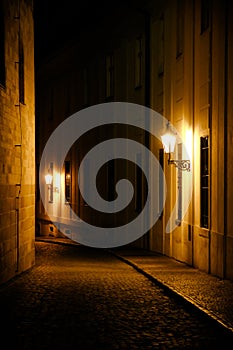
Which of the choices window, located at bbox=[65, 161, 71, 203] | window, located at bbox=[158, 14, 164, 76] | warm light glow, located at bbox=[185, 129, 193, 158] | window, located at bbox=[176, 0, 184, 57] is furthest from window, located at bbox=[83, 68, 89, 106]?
warm light glow, located at bbox=[185, 129, 193, 158]

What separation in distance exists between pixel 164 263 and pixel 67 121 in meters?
16.0

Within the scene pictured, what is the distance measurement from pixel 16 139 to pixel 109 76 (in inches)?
491

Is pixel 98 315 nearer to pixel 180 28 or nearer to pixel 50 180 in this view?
pixel 180 28

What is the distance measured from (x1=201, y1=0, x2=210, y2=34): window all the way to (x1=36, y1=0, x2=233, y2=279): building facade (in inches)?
0.9

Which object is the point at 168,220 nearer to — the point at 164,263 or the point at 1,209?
the point at 164,263

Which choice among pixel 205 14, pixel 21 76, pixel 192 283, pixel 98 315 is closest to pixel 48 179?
pixel 21 76

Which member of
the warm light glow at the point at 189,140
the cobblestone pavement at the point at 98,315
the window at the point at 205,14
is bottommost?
the cobblestone pavement at the point at 98,315

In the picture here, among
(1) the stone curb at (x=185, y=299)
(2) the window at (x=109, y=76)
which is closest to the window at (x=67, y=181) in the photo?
(2) the window at (x=109, y=76)

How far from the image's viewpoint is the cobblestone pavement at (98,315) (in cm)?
882

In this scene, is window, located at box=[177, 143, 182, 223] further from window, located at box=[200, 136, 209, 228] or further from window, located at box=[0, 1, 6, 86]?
window, located at box=[0, 1, 6, 86]

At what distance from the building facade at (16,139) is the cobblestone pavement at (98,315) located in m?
0.78

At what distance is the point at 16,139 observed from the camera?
637 inches

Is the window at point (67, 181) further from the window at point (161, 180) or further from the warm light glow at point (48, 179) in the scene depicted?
the window at point (161, 180)

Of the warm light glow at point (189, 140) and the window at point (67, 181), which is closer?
the warm light glow at point (189, 140)
